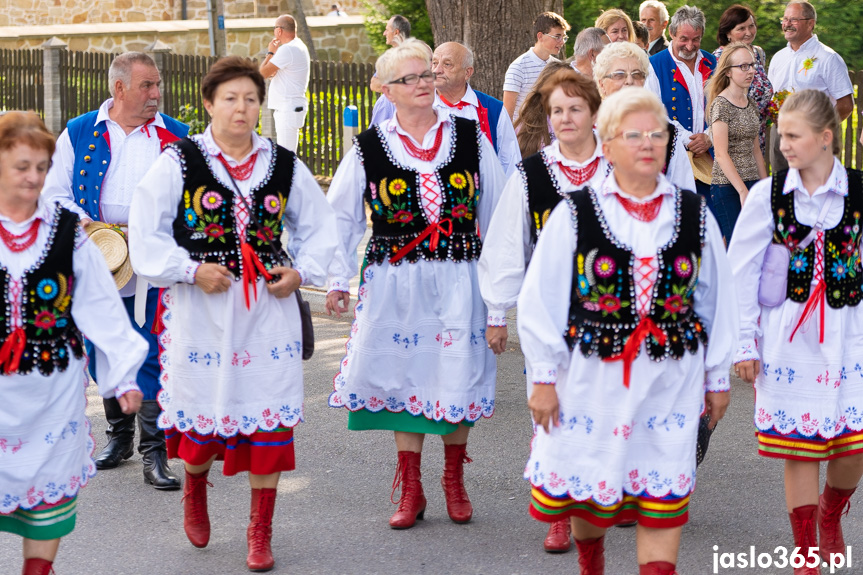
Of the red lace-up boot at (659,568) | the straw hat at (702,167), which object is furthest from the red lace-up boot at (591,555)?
the straw hat at (702,167)

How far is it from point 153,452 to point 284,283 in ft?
5.18

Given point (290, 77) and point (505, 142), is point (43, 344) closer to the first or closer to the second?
point (505, 142)

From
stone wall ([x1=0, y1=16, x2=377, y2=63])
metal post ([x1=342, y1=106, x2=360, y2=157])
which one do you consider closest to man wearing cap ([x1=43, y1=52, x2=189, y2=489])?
metal post ([x1=342, y1=106, x2=360, y2=157])

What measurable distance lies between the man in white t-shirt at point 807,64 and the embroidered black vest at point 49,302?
692cm

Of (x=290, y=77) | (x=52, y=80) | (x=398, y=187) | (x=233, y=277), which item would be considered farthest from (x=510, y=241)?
(x=52, y=80)

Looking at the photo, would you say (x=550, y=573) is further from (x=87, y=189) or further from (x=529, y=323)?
(x=87, y=189)

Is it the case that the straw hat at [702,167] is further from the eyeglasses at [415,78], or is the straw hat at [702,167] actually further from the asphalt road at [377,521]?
the eyeglasses at [415,78]

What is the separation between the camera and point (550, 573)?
469 cm

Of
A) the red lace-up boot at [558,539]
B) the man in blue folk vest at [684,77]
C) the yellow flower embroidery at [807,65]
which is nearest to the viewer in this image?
the red lace-up boot at [558,539]

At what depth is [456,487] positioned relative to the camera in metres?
5.27

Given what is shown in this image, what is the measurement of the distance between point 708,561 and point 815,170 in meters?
1.60

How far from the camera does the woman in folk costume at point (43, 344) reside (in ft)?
12.6

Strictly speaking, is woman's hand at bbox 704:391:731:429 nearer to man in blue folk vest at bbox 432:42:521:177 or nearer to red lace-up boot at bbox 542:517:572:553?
red lace-up boot at bbox 542:517:572:553

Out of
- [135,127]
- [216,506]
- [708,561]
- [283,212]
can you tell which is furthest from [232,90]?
[708,561]
